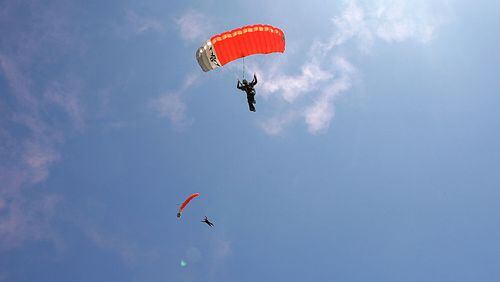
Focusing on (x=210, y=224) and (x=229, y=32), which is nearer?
(x=229, y=32)

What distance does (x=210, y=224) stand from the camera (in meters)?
45.8

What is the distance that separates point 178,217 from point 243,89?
15332 mm

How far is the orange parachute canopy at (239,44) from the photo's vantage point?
3136 centimetres

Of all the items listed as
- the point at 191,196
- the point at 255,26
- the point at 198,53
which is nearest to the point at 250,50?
the point at 255,26

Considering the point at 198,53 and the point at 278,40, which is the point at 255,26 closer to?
the point at 278,40

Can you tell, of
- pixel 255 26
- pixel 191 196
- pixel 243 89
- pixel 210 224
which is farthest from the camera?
pixel 210 224

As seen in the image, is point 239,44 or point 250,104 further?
point 250,104

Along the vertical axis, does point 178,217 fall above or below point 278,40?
below

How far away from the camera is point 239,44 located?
31.7 meters

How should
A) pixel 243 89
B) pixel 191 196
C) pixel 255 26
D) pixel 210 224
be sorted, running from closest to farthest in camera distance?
pixel 255 26 < pixel 243 89 < pixel 191 196 < pixel 210 224

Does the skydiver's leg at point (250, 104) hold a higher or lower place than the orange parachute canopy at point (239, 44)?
lower

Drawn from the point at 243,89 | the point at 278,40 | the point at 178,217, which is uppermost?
A: the point at 278,40

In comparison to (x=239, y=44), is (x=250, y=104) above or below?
below

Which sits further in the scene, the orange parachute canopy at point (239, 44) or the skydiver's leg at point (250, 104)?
the skydiver's leg at point (250, 104)
